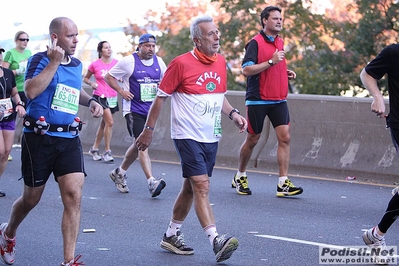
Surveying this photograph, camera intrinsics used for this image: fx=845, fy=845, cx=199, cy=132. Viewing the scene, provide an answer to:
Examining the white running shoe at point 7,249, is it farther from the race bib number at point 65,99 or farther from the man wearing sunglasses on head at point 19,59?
the man wearing sunglasses on head at point 19,59

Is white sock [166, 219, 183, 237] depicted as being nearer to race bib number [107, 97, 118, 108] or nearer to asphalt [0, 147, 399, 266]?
asphalt [0, 147, 399, 266]

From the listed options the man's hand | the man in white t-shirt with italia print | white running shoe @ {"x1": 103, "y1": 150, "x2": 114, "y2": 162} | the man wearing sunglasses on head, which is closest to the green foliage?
white running shoe @ {"x1": 103, "y1": 150, "x2": 114, "y2": 162}

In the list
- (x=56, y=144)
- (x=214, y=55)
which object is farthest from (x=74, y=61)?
(x=214, y=55)

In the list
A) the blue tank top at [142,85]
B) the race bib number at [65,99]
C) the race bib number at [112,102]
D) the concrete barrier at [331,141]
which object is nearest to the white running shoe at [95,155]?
the race bib number at [112,102]

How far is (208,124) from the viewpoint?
7.13 m

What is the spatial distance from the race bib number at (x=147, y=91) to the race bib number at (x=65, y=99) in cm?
427

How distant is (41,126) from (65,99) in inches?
11.2

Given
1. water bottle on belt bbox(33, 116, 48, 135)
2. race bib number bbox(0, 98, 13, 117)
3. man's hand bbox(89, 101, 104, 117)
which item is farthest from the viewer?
race bib number bbox(0, 98, 13, 117)

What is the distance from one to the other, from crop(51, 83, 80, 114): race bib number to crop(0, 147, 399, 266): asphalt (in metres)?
1.33

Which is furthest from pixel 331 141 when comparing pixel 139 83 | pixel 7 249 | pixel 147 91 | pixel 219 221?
pixel 7 249

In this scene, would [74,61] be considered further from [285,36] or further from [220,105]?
[285,36]

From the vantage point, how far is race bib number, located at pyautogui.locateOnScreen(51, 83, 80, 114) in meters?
6.44

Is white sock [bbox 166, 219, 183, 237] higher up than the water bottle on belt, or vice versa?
the water bottle on belt

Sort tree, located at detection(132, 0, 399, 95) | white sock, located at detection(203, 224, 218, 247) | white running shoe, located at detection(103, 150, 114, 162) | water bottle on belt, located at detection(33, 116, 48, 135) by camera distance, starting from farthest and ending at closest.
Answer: tree, located at detection(132, 0, 399, 95), white running shoe, located at detection(103, 150, 114, 162), white sock, located at detection(203, 224, 218, 247), water bottle on belt, located at detection(33, 116, 48, 135)
